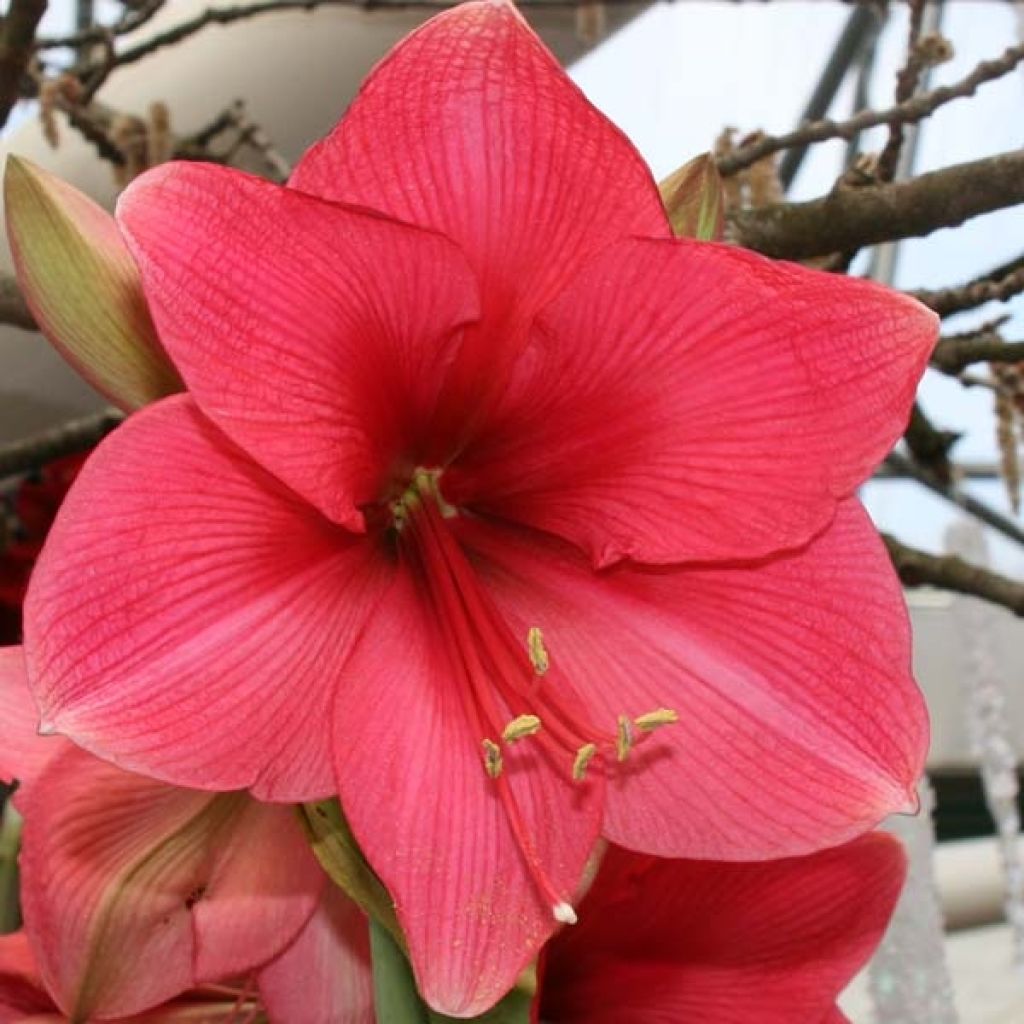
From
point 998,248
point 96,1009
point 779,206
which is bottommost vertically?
point 998,248

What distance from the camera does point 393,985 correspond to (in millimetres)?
251

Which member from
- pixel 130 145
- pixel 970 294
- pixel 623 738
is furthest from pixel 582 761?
pixel 130 145

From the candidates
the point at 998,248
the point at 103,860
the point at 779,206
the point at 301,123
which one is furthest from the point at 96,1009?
the point at 998,248

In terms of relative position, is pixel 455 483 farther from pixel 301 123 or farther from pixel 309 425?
pixel 301 123

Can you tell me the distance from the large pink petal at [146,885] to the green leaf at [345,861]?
29 mm

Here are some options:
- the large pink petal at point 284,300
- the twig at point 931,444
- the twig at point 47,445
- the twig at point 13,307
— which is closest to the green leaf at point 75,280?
the large pink petal at point 284,300

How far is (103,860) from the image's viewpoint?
273 mm

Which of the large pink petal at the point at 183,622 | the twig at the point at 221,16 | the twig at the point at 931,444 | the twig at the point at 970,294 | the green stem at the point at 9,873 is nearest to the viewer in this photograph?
the large pink petal at the point at 183,622

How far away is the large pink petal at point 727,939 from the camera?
302 mm

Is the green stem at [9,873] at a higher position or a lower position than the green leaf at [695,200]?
lower

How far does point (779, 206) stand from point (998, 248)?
271cm

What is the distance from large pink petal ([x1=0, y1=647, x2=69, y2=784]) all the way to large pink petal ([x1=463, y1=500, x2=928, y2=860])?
0.11 m

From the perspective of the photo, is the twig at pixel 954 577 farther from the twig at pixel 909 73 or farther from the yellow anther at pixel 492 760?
the yellow anther at pixel 492 760

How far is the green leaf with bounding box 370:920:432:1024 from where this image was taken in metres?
0.25
